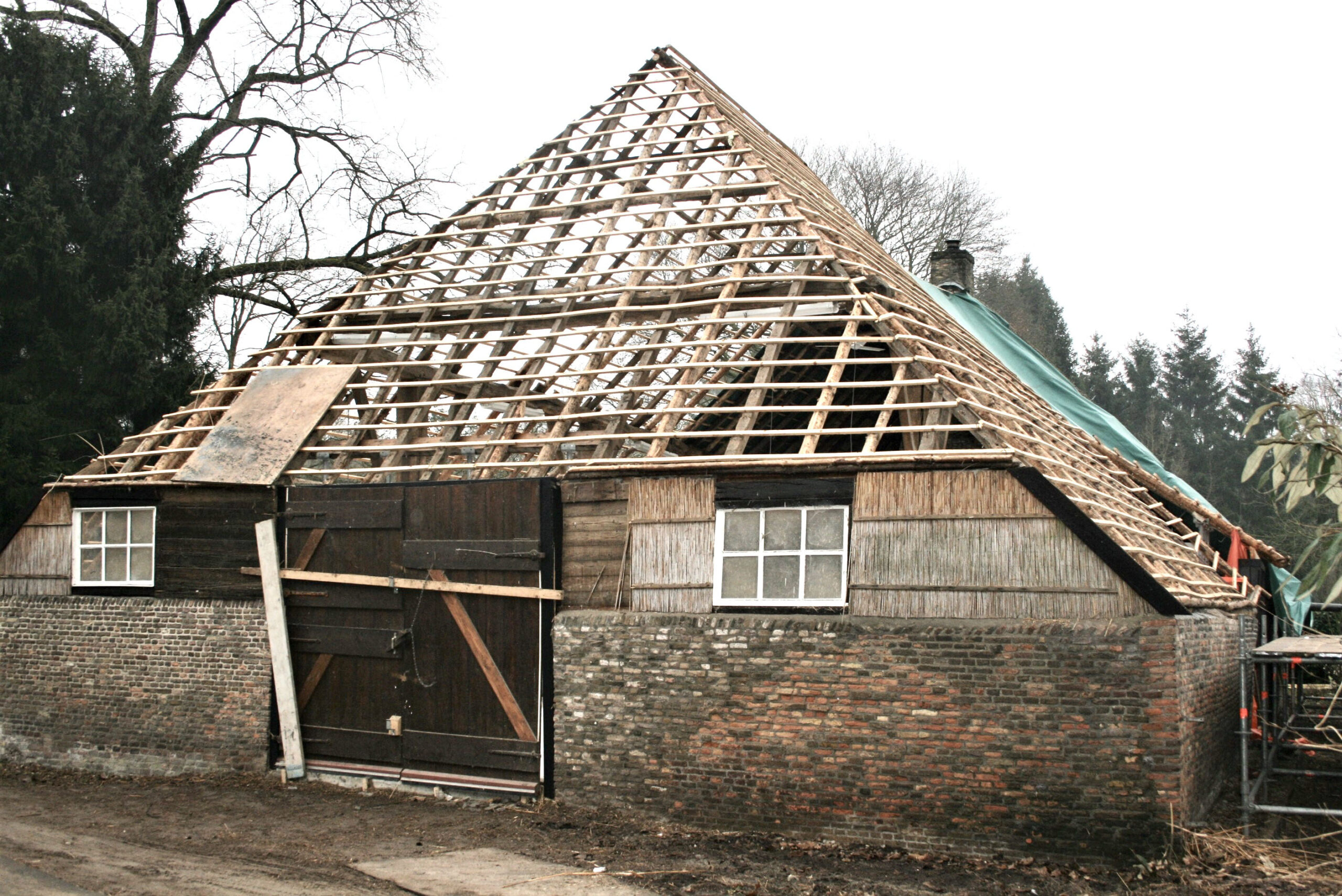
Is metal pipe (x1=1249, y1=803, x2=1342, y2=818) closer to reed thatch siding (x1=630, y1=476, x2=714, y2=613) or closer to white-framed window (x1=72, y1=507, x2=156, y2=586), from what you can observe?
reed thatch siding (x1=630, y1=476, x2=714, y2=613)

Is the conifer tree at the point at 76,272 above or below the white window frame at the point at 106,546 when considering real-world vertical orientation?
above

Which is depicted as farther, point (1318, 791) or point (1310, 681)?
point (1310, 681)

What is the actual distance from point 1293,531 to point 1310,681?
48.4 feet

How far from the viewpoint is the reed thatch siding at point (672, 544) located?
30.9ft

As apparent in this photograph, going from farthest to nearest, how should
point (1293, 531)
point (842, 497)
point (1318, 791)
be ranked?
point (1293, 531)
point (1318, 791)
point (842, 497)

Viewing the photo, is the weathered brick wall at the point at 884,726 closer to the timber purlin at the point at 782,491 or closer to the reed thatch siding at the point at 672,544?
the reed thatch siding at the point at 672,544

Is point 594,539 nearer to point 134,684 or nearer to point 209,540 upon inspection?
point 209,540

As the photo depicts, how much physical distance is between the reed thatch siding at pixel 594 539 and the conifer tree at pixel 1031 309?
113 ft

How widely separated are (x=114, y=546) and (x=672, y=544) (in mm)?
6800

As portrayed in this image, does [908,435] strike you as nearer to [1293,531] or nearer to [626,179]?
[626,179]

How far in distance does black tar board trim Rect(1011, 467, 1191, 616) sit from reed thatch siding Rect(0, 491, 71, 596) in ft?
34.2

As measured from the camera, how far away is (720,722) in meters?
→ 9.06

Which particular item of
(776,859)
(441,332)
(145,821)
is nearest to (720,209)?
(441,332)

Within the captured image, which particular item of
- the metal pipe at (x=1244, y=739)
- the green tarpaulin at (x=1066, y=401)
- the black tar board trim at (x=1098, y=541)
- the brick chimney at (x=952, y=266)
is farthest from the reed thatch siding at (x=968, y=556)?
the brick chimney at (x=952, y=266)
